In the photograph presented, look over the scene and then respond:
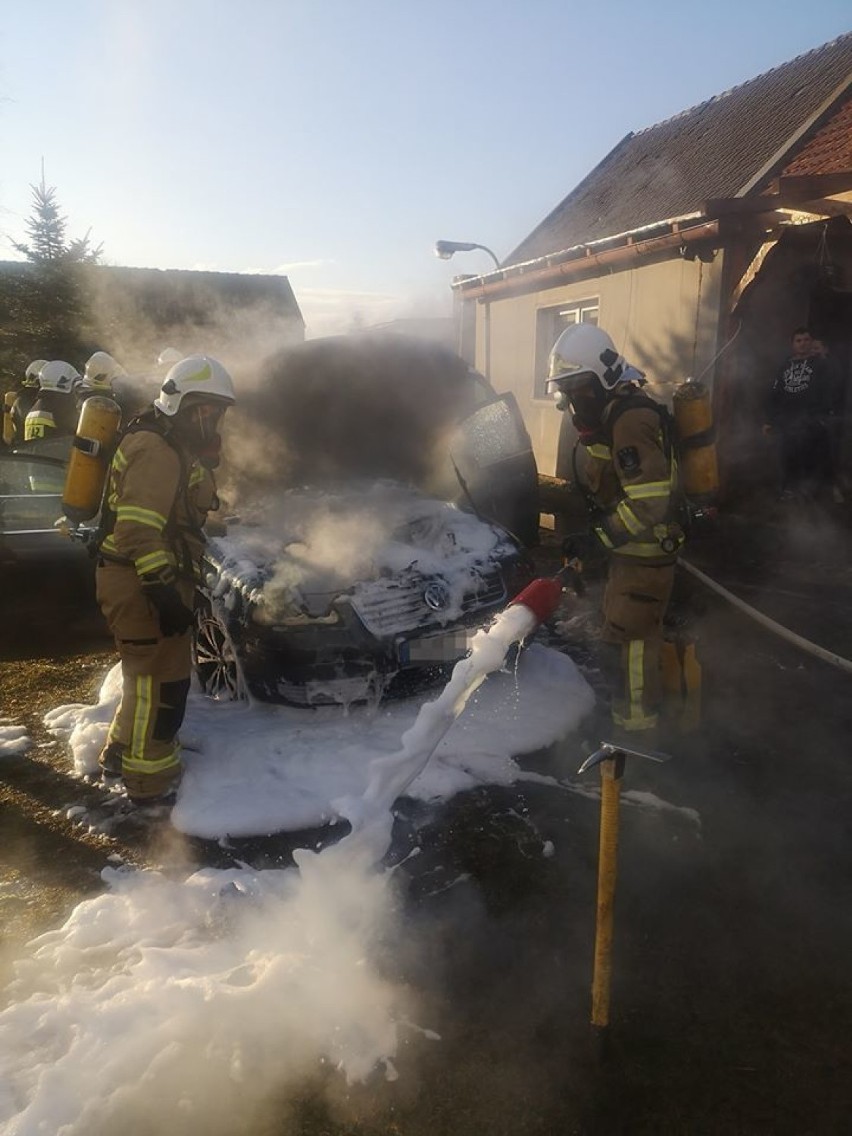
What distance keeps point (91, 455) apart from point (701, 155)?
11447 mm

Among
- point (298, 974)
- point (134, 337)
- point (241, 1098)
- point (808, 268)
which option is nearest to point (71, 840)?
point (298, 974)

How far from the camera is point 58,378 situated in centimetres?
688

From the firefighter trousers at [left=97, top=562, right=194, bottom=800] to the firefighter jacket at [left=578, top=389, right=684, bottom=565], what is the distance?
2.18 m

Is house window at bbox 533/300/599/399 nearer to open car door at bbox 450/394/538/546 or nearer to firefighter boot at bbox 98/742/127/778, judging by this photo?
open car door at bbox 450/394/538/546

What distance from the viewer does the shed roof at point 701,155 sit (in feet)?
33.9

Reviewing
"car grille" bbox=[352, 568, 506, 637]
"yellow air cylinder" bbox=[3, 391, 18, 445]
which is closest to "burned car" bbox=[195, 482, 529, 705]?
"car grille" bbox=[352, 568, 506, 637]

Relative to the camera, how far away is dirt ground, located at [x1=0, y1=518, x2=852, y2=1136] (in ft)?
6.93

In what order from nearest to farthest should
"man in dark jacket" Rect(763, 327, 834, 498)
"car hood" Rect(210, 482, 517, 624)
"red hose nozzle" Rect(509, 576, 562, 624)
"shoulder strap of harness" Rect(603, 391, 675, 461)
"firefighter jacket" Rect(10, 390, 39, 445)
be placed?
"red hose nozzle" Rect(509, 576, 562, 624), "shoulder strap of harness" Rect(603, 391, 675, 461), "car hood" Rect(210, 482, 517, 624), "firefighter jacket" Rect(10, 390, 39, 445), "man in dark jacket" Rect(763, 327, 834, 498)

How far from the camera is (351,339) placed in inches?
250

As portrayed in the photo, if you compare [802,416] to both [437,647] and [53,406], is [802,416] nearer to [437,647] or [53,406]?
[437,647]

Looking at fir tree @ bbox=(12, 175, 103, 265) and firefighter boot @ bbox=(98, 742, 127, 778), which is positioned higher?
fir tree @ bbox=(12, 175, 103, 265)

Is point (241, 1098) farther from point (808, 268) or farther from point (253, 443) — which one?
point (808, 268)

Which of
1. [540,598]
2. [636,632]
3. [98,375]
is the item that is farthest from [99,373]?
[636,632]

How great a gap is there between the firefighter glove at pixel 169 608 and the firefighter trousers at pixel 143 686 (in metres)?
0.11
